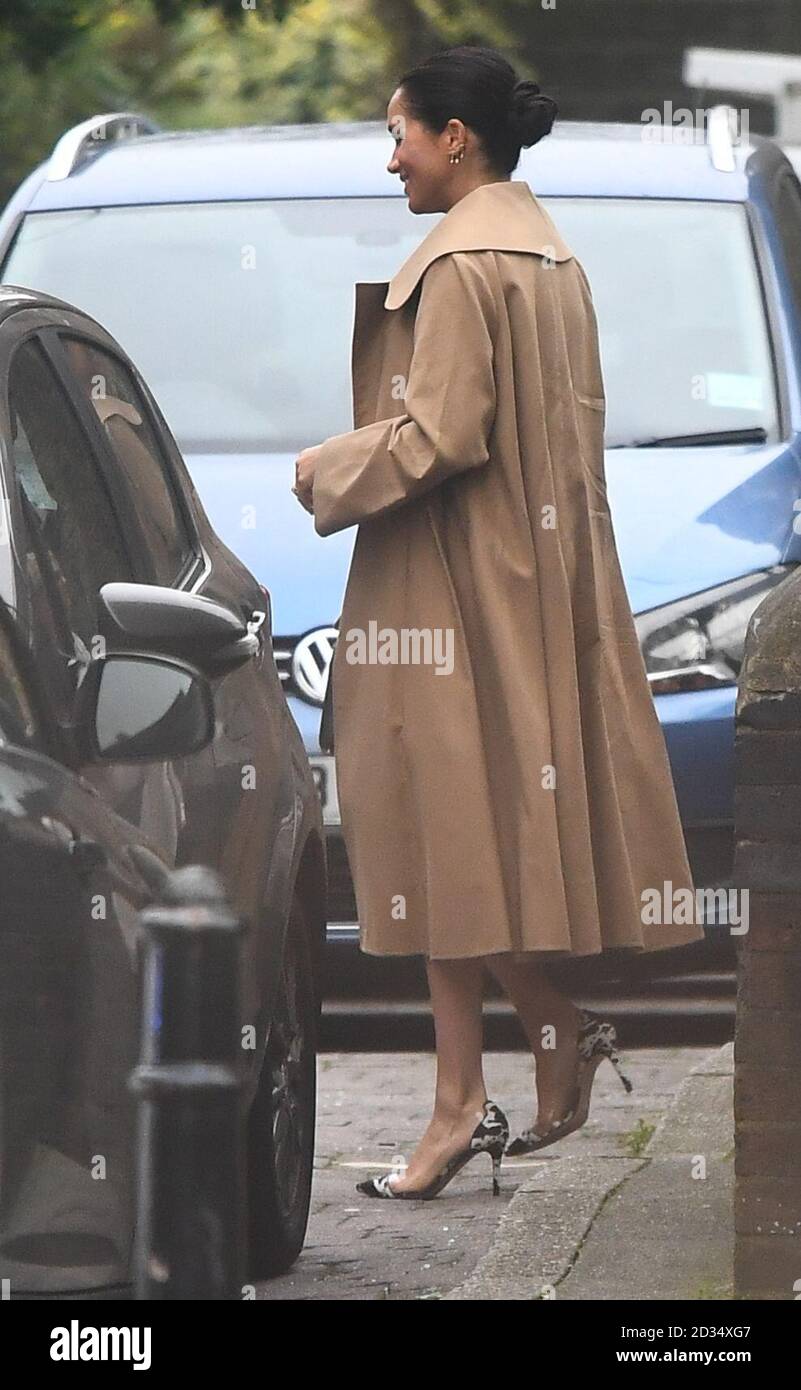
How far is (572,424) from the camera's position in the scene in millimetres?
5578

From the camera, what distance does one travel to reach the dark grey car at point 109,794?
3.65m

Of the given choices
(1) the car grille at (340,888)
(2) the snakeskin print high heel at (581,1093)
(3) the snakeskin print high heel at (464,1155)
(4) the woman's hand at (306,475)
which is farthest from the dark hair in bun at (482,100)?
(1) the car grille at (340,888)

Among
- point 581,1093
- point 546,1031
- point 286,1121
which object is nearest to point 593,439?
point 546,1031

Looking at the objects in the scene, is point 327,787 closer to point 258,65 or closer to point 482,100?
point 482,100

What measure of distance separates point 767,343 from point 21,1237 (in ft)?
14.8

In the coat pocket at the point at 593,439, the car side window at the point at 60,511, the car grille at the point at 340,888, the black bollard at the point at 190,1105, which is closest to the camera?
the black bollard at the point at 190,1105

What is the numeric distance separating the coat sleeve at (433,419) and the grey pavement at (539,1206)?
1.24 meters

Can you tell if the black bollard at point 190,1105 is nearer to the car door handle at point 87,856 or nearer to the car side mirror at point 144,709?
the car door handle at point 87,856

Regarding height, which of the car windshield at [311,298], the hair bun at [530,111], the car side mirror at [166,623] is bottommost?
the car side mirror at [166,623]

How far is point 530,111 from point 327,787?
1.82 m

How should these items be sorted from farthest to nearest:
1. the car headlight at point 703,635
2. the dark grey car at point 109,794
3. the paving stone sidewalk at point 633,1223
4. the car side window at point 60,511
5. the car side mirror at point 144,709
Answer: the car headlight at point 703,635 → the paving stone sidewalk at point 633,1223 → the car side window at point 60,511 → the car side mirror at point 144,709 → the dark grey car at point 109,794

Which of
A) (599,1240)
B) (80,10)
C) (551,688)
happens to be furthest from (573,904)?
(80,10)

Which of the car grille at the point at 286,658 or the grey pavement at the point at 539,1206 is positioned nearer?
the grey pavement at the point at 539,1206

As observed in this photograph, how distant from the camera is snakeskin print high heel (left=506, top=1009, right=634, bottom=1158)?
573 centimetres
